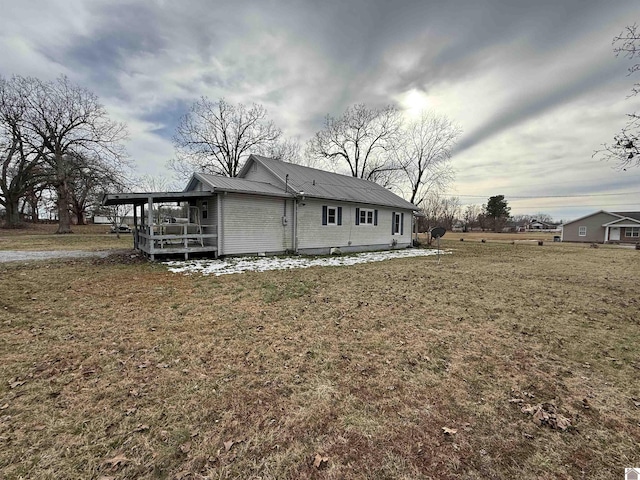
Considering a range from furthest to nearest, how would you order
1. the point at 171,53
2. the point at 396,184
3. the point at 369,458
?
1. the point at 396,184
2. the point at 171,53
3. the point at 369,458

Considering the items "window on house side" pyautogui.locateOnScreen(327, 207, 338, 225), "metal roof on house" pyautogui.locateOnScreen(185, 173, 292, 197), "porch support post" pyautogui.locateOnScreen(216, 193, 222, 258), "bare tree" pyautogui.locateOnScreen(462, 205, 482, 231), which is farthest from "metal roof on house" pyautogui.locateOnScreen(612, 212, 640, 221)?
"porch support post" pyautogui.locateOnScreen(216, 193, 222, 258)

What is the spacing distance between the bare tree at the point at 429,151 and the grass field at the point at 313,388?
27267mm

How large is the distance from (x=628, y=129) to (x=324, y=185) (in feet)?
40.7

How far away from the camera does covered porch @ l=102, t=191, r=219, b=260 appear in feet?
34.4

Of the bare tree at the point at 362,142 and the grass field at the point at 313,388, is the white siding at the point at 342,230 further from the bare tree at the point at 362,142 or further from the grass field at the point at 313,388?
the bare tree at the point at 362,142

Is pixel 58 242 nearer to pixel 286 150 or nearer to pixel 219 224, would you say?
pixel 219 224

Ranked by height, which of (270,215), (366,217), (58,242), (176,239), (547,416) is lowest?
(547,416)

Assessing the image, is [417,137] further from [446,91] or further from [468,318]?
[468,318]

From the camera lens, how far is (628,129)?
18.3ft

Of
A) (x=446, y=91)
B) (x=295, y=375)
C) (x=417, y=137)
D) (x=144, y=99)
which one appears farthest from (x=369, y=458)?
(x=417, y=137)

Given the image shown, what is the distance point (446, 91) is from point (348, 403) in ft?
49.3

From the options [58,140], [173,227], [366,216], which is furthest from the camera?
[58,140]

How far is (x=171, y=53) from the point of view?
12109mm

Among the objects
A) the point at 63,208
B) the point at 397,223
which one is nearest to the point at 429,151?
the point at 397,223
